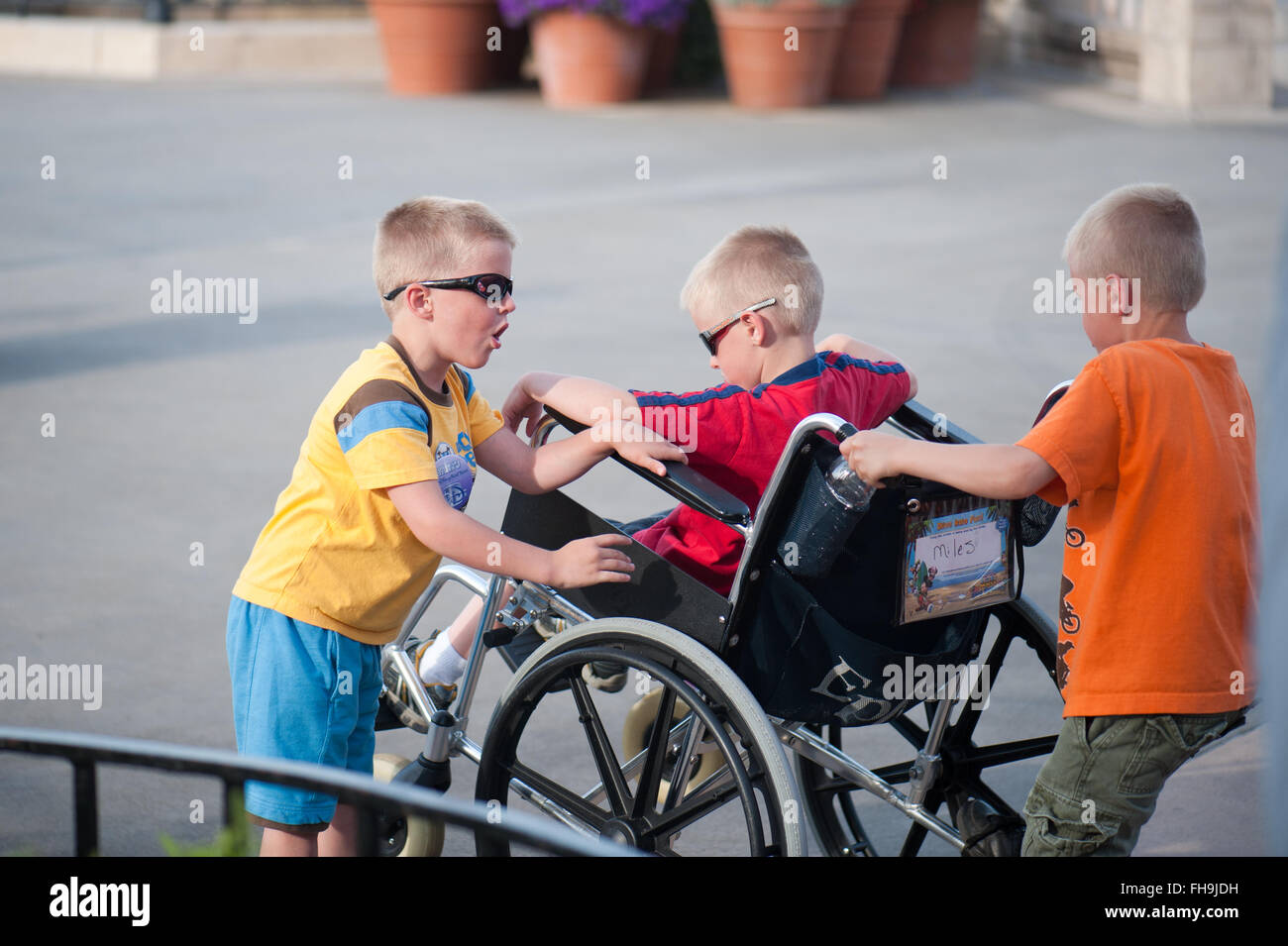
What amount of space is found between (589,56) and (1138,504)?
11342mm

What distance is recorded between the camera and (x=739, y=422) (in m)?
2.60

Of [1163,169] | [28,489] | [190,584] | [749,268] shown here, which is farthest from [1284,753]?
[1163,169]

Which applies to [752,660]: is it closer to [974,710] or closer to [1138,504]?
[974,710]

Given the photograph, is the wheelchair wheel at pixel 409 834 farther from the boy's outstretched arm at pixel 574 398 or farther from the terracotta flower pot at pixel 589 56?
the terracotta flower pot at pixel 589 56

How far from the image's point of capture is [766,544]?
7.89ft

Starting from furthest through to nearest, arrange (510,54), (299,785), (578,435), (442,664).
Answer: (510,54)
(442,664)
(578,435)
(299,785)

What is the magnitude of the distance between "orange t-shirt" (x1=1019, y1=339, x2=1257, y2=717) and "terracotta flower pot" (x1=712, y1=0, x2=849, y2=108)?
10.6 metres

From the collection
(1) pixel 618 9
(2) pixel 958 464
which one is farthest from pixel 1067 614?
(1) pixel 618 9

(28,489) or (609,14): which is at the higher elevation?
(609,14)
